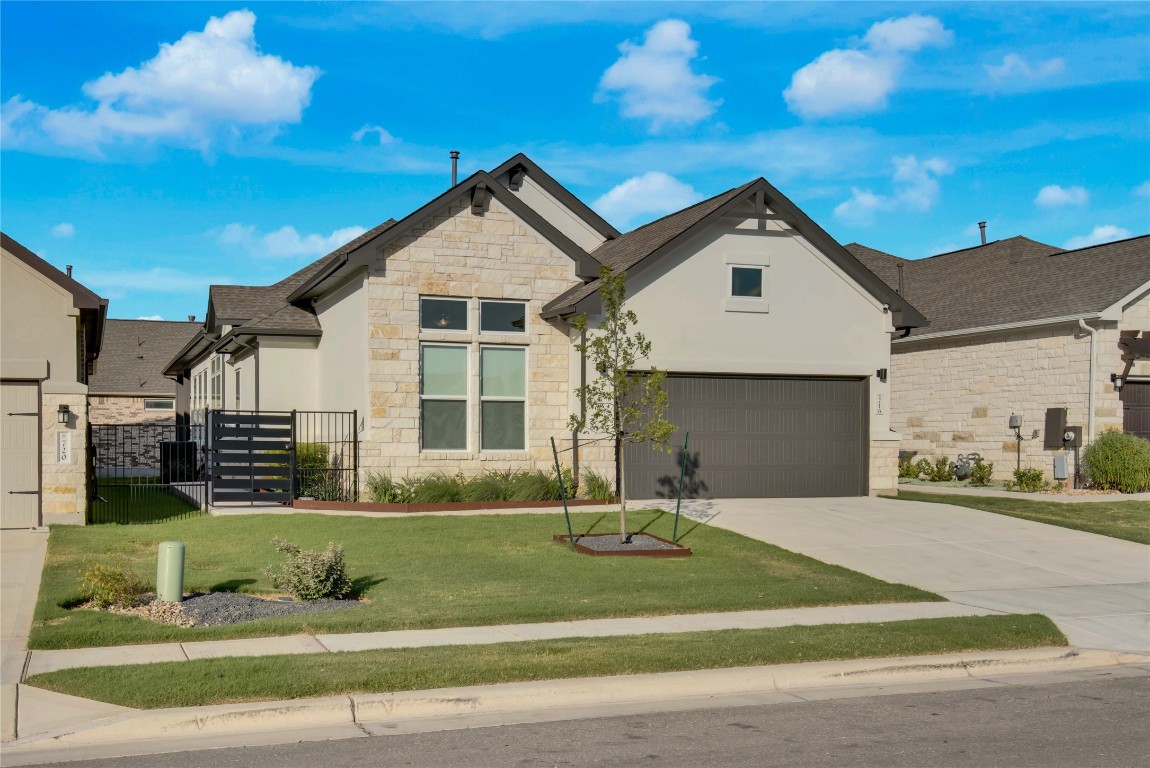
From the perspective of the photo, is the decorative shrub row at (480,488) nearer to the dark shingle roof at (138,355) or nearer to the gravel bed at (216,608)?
the gravel bed at (216,608)

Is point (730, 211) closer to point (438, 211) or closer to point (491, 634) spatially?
point (438, 211)

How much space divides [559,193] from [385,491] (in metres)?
9.62

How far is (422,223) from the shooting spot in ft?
68.3

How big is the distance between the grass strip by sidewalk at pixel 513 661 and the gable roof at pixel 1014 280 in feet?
55.7

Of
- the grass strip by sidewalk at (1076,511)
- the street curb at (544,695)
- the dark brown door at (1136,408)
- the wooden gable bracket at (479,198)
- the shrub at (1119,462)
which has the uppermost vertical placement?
the wooden gable bracket at (479,198)

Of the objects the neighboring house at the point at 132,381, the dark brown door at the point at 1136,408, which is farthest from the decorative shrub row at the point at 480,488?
the neighboring house at the point at 132,381

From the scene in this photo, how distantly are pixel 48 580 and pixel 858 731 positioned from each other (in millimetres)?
9754

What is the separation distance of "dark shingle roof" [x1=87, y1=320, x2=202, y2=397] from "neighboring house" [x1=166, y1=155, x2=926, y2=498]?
25718 millimetres

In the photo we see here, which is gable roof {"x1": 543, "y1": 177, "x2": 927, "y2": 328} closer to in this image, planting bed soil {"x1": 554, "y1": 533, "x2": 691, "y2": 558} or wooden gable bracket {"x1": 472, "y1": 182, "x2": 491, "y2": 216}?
wooden gable bracket {"x1": 472, "y1": 182, "x2": 491, "y2": 216}

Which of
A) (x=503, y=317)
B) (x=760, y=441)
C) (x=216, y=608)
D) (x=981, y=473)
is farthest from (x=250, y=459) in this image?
(x=981, y=473)

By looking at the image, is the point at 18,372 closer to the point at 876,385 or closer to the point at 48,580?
the point at 48,580

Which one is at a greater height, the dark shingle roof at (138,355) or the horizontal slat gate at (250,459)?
the dark shingle roof at (138,355)

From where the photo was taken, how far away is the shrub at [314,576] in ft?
39.6

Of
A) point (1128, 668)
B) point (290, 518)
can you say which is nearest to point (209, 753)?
point (1128, 668)
